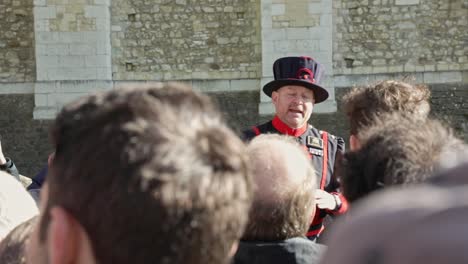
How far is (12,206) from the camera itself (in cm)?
193

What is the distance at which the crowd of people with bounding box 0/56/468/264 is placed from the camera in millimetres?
613

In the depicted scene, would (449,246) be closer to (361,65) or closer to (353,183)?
(353,183)

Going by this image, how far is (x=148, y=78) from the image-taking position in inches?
438

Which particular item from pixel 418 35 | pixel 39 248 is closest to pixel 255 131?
pixel 39 248

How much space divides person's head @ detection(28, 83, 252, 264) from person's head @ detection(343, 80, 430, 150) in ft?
6.19

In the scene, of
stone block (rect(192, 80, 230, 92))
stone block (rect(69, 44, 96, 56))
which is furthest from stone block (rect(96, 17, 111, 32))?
stone block (rect(192, 80, 230, 92))

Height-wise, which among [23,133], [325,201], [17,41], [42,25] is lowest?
[23,133]

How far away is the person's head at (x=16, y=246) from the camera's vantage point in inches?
59.9

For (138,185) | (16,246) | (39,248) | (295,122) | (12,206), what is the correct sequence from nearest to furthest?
(138,185)
(39,248)
(16,246)
(12,206)
(295,122)

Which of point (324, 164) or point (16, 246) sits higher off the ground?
point (16, 246)

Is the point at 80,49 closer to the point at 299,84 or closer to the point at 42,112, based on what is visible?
the point at 42,112

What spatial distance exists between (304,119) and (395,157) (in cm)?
245

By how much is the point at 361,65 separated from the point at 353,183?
31.6ft

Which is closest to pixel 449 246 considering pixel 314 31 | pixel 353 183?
pixel 353 183
